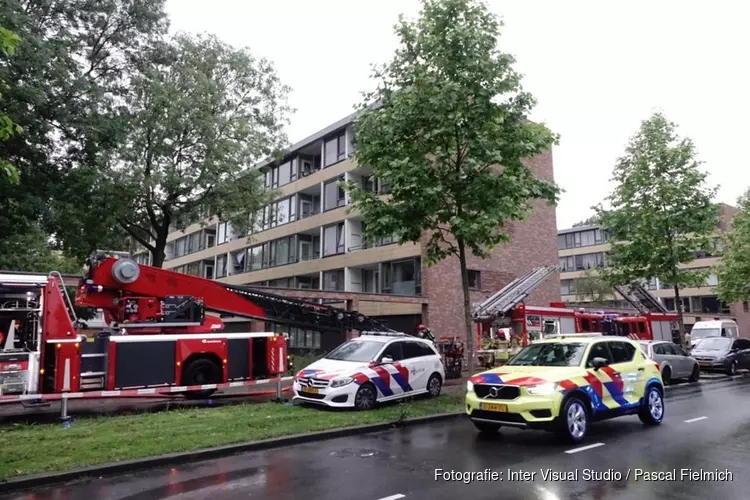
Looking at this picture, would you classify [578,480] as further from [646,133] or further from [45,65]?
[646,133]

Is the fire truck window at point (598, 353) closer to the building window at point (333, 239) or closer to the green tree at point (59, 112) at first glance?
the green tree at point (59, 112)

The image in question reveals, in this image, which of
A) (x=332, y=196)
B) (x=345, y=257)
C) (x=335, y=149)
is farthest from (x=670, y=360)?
(x=335, y=149)

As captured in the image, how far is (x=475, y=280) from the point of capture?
94.1 feet

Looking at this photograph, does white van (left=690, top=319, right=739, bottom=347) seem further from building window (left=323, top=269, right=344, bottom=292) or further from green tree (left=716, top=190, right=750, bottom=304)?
building window (left=323, top=269, right=344, bottom=292)

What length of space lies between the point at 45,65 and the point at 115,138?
289 cm

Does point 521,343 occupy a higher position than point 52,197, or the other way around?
point 52,197

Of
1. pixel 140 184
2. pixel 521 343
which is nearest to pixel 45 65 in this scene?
pixel 140 184

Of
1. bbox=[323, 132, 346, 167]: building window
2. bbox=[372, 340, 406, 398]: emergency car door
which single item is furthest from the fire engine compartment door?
bbox=[323, 132, 346, 167]: building window

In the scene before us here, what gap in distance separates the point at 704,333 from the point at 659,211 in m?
12.1

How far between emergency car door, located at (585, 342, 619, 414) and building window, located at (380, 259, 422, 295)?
16844mm

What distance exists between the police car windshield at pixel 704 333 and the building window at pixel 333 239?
2000cm

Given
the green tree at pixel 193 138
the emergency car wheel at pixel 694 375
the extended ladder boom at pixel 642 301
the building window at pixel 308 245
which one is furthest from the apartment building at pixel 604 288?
the green tree at pixel 193 138

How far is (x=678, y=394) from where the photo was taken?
1591cm

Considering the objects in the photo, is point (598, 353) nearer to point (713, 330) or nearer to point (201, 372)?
point (201, 372)
